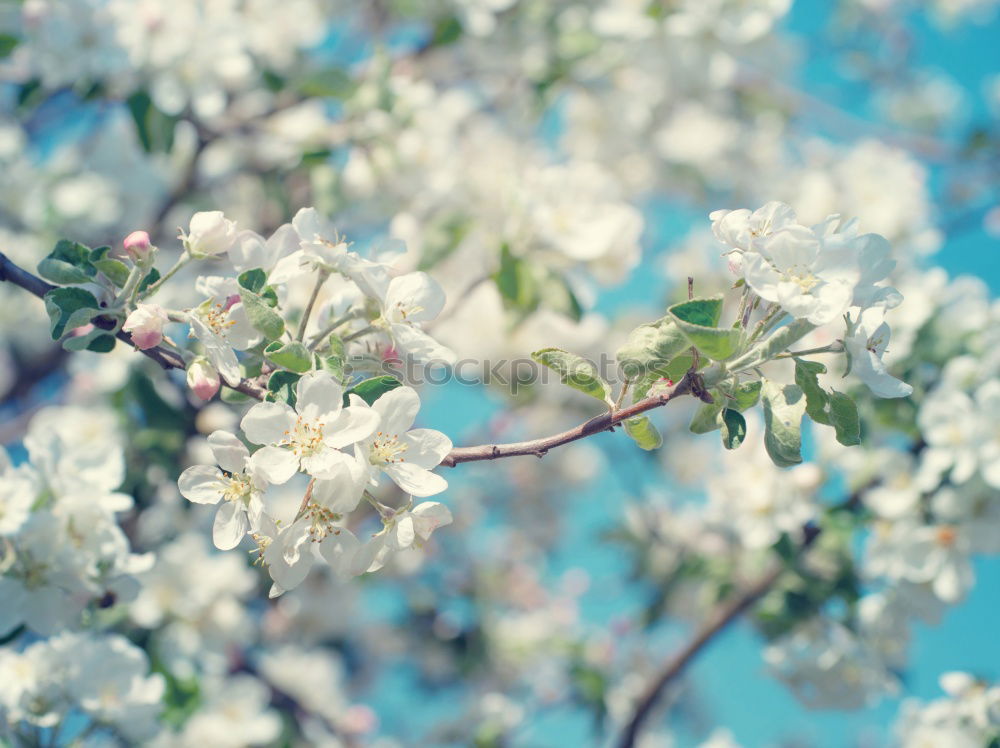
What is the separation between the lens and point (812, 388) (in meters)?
0.99

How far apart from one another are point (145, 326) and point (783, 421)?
2.32ft

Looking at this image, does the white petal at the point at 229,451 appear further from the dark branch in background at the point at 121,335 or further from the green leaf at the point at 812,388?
the green leaf at the point at 812,388

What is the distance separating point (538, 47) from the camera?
2727 mm

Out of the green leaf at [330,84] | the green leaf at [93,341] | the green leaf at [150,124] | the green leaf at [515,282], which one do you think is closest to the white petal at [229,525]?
the green leaf at [93,341]

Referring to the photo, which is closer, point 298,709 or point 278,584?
point 278,584

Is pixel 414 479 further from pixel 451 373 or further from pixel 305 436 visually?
pixel 451 373

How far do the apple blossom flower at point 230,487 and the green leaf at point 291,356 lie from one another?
10cm

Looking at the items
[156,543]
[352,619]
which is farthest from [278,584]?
[352,619]

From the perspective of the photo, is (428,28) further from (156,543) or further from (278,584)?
(278,584)

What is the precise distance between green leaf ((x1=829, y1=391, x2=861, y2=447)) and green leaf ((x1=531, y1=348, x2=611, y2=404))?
247mm

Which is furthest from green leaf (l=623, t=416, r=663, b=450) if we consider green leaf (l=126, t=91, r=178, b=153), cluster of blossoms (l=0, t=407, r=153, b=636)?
green leaf (l=126, t=91, r=178, b=153)

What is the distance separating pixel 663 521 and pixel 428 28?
1794 mm

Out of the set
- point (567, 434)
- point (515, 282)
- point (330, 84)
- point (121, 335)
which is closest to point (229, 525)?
point (121, 335)

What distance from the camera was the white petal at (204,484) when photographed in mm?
1035
